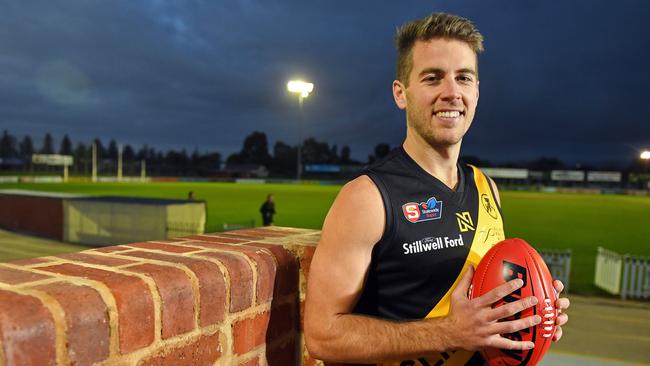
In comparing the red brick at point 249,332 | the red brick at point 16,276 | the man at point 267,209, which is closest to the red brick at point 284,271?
the red brick at point 249,332

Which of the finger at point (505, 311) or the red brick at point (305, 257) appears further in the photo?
the red brick at point (305, 257)

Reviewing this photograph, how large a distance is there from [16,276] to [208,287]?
0.54 meters

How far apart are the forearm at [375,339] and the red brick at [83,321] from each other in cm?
89

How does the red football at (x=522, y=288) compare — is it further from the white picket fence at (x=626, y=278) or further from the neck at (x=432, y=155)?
the white picket fence at (x=626, y=278)

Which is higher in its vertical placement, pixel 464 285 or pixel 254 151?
pixel 254 151

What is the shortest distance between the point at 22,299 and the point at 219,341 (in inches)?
27.4

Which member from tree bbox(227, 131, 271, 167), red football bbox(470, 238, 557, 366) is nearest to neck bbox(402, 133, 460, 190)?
red football bbox(470, 238, 557, 366)

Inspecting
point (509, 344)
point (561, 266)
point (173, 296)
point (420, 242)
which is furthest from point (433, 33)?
point (561, 266)

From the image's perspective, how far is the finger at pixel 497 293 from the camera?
64.7 inches

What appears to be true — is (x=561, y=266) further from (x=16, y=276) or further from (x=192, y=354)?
(x=16, y=276)

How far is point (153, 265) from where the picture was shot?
1459mm

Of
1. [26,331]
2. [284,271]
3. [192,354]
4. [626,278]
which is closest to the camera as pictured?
[26,331]

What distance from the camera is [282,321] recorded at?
1965 mm

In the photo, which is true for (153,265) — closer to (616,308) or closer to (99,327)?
(99,327)
